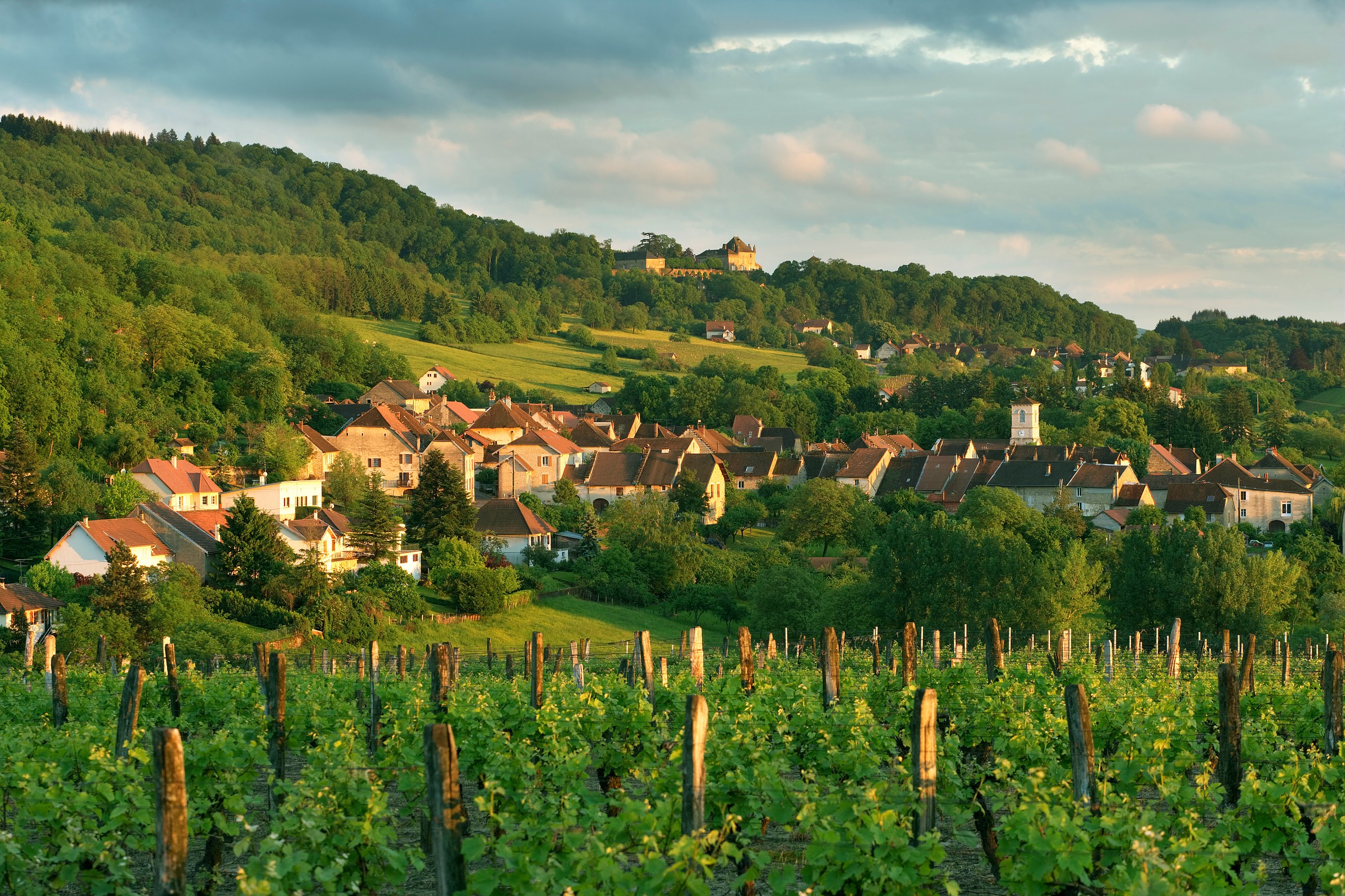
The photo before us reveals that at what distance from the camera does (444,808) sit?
8.85 meters

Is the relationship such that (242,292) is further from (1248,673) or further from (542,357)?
(1248,673)

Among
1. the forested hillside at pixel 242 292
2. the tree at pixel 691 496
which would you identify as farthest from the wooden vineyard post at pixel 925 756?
the tree at pixel 691 496

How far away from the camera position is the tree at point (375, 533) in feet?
168

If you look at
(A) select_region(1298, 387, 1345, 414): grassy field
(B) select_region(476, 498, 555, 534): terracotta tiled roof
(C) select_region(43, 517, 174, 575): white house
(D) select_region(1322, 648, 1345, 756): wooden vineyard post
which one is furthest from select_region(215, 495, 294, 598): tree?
(A) select_region(1298, 387, 1345, 414): grassy field

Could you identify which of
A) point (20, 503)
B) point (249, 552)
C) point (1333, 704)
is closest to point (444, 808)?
point (1333, 704)

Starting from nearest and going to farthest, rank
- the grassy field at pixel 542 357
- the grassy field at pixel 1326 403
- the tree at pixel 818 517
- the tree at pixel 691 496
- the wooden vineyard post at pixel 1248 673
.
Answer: the wooden vineyard post at pixel 1248 673
the tree at pixel 818 517
the tree at pixel 691 496
the grassy field at pixel 542 357
the grassy field at pixel 1326 403

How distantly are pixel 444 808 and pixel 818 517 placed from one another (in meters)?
55.0

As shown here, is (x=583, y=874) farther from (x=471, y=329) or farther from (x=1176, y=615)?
(x=471, y=329)

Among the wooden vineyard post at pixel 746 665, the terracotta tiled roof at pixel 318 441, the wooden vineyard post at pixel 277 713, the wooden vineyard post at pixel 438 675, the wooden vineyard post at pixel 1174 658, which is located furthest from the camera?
the terracotta tiled roof at pixel 318 441

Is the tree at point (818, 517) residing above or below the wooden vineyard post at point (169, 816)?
below

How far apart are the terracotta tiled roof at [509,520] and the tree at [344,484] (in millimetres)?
8215

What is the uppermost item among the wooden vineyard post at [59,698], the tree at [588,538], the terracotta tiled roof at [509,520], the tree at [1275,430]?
the tree at [1275,430]

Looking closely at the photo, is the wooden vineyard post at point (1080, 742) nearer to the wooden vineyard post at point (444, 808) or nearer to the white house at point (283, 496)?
the wooden vineyard post at point (444, 808)

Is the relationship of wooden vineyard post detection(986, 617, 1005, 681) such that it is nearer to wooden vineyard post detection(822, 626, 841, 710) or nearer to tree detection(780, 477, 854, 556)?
wooden vineyard post detection(822, 626, 841, 710)
